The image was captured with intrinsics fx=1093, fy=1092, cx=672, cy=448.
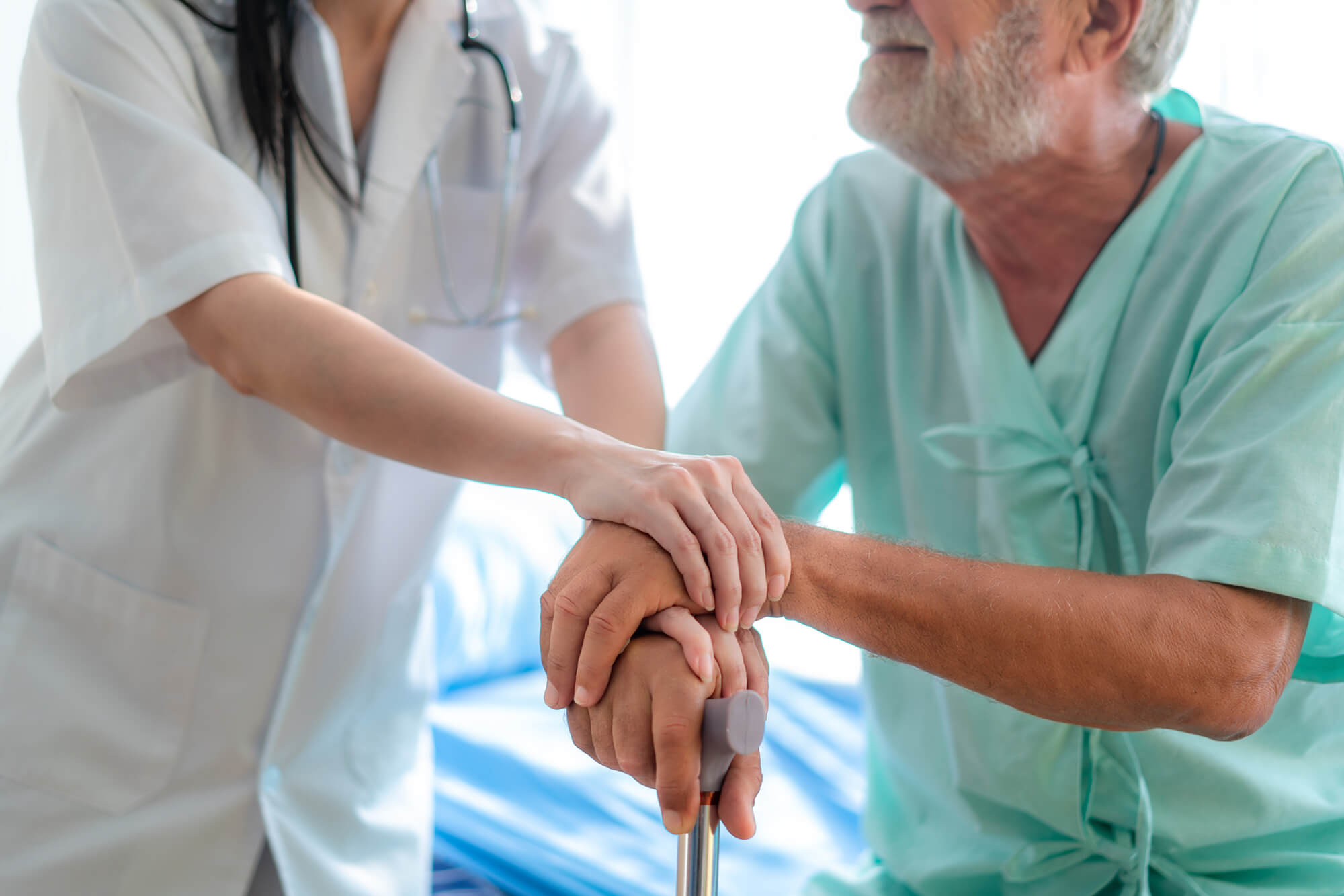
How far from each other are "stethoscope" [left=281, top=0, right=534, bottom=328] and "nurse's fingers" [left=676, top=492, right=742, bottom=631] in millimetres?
506

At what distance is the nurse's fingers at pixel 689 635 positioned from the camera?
77 centimetres

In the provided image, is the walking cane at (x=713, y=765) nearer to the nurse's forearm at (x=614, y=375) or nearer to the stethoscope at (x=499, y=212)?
the nurse's forearm at (x=614, y=375)

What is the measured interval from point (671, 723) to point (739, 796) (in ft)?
0.22

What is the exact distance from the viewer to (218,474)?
3.67 ft

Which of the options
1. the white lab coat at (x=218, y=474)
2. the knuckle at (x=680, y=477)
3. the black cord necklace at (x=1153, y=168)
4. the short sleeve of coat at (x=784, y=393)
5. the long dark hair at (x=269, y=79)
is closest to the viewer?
the knuckle at (x=680, y=477)

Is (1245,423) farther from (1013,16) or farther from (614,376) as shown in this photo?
(614,376)

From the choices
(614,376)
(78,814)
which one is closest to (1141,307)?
(614,376)

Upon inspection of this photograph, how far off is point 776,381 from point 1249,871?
0.71 m

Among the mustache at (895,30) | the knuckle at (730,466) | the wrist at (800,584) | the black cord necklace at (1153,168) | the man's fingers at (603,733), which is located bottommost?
the man's fingers at (603,733)

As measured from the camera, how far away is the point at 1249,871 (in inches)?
41.9

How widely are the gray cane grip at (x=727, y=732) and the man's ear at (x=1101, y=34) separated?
2.79 feet

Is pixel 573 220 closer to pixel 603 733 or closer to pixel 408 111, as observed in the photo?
pixel 408 111

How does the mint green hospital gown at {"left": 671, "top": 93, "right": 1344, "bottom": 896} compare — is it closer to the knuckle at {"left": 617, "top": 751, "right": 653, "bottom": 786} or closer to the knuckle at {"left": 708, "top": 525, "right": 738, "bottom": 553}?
the knuckle at {"left": 708, "top": 525, "right": 738, "bottom": 553}

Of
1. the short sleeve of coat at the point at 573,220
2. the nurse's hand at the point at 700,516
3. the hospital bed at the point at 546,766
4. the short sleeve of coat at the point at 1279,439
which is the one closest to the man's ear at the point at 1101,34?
the short sleeve of coat at the point at 1279,439
